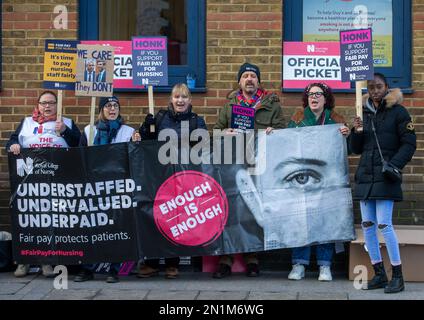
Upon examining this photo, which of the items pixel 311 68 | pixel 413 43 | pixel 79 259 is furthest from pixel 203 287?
pixel 413 43

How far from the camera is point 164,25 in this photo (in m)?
10.1

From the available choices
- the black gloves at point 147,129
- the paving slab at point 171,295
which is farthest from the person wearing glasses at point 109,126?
the paving slab at point 171,295

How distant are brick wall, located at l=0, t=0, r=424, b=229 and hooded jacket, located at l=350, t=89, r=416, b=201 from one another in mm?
1259

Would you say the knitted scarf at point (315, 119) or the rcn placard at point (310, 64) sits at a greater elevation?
the rcn placard at point (310, 64)

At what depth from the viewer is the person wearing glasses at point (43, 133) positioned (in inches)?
364

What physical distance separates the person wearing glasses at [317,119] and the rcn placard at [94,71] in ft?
6.17

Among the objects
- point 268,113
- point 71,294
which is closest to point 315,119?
point 268,113

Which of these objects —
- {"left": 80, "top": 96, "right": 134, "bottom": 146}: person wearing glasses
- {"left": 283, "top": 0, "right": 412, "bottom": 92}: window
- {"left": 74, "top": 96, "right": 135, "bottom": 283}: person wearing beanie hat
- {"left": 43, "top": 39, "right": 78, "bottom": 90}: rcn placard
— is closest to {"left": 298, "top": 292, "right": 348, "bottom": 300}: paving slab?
→ {"left": 74, "top": 96, "right": 135, "bottom": 283}: person wearing beanie hat

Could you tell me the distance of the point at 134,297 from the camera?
8.30 metres

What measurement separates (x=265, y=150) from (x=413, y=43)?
2117mm

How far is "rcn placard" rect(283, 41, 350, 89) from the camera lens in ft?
32.2

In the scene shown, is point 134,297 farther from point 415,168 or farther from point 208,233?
point 415,168

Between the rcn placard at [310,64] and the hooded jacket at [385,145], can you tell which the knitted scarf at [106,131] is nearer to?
the rcn placard at [310,64]

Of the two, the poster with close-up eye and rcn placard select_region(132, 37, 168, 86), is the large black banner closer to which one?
the poster with close-up eye
